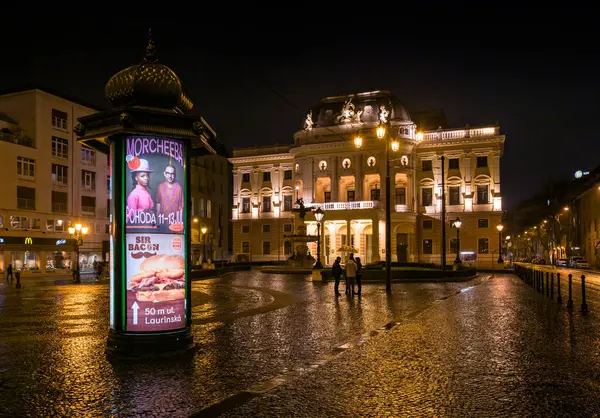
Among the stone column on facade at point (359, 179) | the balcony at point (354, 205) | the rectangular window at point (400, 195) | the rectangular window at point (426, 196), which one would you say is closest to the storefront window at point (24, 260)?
the balcony at point (354, 205)

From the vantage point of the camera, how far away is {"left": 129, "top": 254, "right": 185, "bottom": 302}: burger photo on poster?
10.3 meters

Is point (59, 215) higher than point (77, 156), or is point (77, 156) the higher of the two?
point (77, 156)

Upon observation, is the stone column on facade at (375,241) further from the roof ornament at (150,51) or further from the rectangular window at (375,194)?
the roof ornament at (150,51)

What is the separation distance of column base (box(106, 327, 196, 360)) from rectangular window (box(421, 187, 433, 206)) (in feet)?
221

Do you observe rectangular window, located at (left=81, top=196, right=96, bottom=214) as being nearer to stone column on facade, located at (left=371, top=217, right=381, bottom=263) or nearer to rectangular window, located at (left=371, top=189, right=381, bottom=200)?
stone column on facade, located at (left=371, top=217, right=381, bottom=263)

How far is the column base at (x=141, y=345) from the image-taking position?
33.1ft

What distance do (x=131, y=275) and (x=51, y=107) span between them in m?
51.1

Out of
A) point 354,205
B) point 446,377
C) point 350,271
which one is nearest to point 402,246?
point 354,205

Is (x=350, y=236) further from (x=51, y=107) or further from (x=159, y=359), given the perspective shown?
(x=159, y=359)

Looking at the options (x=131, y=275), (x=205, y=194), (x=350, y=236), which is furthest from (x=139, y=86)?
(x=205, y=194)

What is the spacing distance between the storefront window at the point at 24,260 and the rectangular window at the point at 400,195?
43.4 metres

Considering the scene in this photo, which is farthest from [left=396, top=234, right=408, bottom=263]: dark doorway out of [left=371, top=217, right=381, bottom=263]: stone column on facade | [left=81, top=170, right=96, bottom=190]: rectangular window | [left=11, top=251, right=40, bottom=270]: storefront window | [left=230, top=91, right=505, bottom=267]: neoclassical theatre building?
[left=11, top=251, right=40, bottom=270]: storefront window

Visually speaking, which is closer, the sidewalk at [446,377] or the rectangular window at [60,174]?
the sidewalk at [446,377]

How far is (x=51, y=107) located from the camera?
55.6 meters
